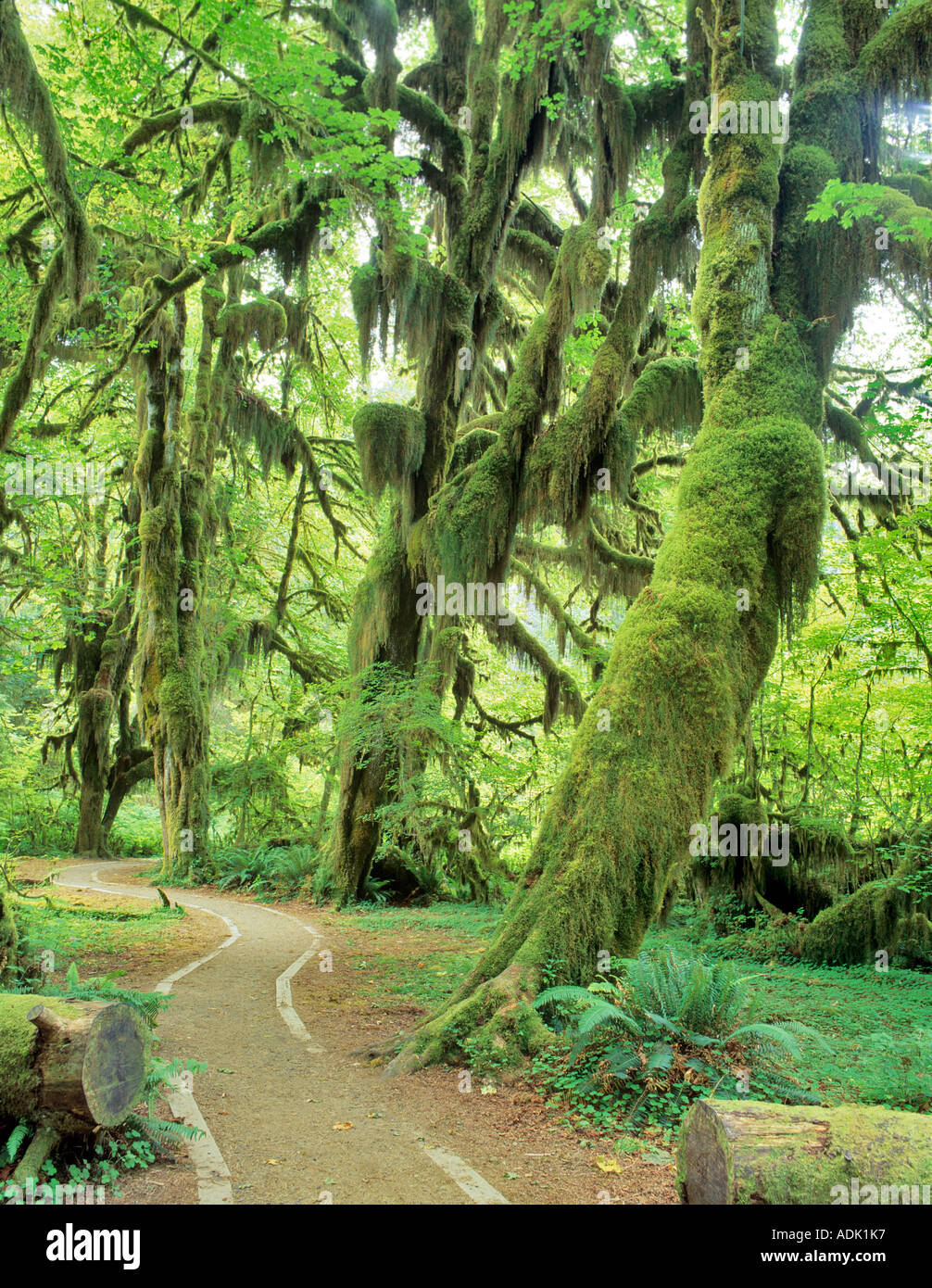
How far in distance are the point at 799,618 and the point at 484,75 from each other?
1094 centimetres

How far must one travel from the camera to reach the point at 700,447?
7398 mm

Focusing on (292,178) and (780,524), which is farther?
(292,178)

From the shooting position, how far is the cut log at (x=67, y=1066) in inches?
145

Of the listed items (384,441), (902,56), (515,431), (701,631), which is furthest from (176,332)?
(701,631)

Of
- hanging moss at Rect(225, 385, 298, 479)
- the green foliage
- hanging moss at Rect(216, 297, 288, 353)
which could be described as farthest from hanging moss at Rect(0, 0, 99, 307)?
hanging moss at Rect(225, 385, 298, 479)

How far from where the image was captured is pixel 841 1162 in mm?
3072

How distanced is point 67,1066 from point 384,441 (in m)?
10.1

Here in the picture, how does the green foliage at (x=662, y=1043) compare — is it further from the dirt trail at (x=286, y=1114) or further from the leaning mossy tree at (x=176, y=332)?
the leaning mossy tree at (x=176, y=332)

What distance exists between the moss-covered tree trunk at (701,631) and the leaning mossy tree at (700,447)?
17 millimetres

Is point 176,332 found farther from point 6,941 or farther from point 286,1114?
point 286,1114

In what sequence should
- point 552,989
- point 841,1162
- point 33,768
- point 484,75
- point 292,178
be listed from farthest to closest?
point 33,768 → point 484,75 → point 292,178 → point 552,989 → point 841,1162

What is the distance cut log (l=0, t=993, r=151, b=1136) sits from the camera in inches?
145

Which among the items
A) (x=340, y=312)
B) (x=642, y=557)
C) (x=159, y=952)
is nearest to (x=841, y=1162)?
(x=159, y=952)
